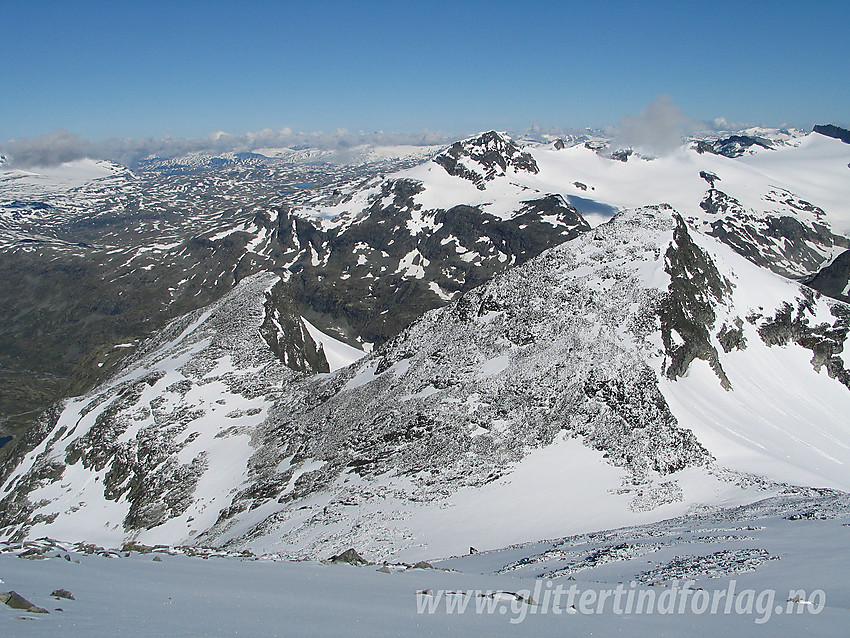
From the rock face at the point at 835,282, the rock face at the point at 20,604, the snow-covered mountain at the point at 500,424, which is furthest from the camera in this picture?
the rock face at the point at 835,282

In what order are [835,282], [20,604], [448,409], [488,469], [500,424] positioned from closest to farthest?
1. [20,604]
2. [488,469]
3. [500,424]
4. [448,409]
5. [835,282]

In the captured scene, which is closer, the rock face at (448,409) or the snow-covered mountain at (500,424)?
the snow-covered mountain at (500,424)

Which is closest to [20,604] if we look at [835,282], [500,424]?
[500,424]

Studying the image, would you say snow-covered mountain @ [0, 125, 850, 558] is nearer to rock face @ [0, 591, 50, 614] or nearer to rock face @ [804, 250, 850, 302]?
rock face @ [0, 591, 50, 614]

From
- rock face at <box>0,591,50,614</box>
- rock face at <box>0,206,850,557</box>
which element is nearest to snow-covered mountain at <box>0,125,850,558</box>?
rock face at <box>0,206,850,557</box>

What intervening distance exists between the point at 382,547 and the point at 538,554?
11.6 meters

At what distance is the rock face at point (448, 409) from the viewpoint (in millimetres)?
39062

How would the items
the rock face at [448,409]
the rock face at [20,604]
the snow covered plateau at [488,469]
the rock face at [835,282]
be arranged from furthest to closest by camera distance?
1. the rock face at [835,282]
2. the rock face at [448,409]
3. the snow covered plateau at [488,469]
4. the rock face at [20,604]

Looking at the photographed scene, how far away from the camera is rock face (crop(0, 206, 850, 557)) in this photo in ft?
128

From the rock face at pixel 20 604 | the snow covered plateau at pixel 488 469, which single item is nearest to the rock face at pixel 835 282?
the snow covered plateau at pixel 488 469

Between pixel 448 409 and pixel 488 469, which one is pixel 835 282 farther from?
pixel 488 469

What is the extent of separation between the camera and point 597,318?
4794 cm

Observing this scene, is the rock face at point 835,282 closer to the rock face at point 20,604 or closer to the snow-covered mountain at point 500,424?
the snow-covered mountain at point 500,424

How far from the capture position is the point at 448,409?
45.4 meters
